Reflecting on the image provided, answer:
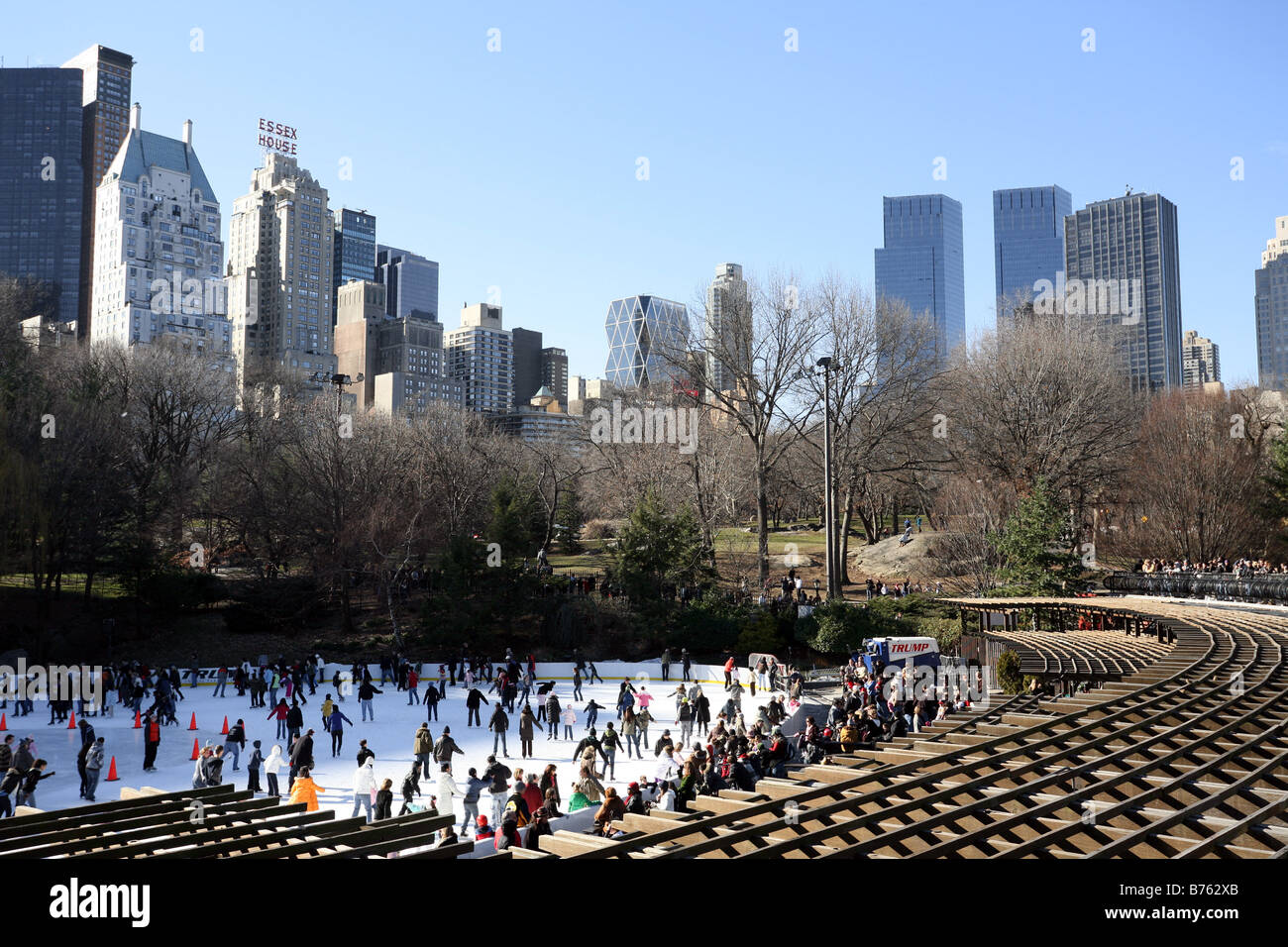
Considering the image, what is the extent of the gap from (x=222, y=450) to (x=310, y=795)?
138 ft

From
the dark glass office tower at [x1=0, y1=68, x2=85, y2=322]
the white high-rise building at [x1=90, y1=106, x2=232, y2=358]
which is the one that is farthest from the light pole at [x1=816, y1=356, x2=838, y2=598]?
the dark glass office tower at [x1=0, y1=68, x2=85, y2=322]

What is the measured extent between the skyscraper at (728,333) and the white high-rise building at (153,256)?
95.6 m

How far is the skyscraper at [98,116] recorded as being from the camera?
615 feet

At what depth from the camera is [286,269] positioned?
178 meters

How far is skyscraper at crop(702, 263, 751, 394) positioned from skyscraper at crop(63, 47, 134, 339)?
18086 centimetres

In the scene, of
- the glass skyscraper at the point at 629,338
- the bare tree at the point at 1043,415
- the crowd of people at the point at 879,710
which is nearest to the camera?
the crowd of people at the point at 879,710

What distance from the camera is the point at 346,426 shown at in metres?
46.4

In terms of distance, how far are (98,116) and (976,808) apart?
754ft

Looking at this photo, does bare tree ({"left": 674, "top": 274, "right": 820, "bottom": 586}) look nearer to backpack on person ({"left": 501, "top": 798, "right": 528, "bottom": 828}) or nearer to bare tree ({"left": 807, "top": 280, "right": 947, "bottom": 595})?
bare tree ({"left": 807, "top": 280, "right": 947, "bottom": 595})

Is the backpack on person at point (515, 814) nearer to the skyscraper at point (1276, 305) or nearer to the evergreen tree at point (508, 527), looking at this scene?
the evergreen tree at point (508, 527)

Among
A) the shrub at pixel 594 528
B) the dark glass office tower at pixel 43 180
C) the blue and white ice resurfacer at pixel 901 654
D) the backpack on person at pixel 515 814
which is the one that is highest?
the dark glass office tower at pixel 43 180

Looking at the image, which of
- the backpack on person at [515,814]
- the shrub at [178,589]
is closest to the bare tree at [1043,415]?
the backpack on person at [515,814]
